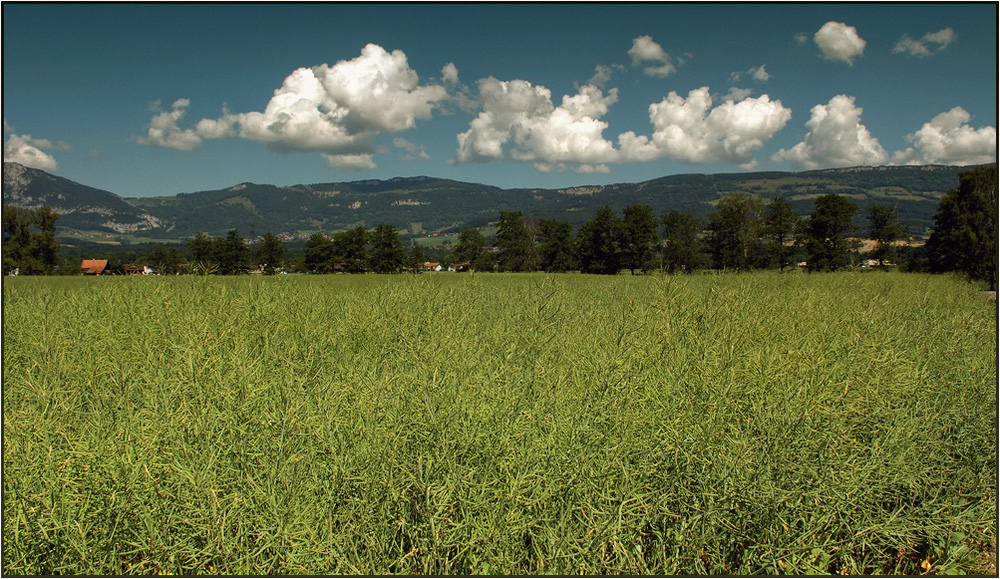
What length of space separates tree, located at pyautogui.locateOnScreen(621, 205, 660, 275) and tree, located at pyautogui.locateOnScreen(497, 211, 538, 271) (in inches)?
661

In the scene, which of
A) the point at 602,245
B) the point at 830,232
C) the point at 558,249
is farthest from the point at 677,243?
the point at 558,249

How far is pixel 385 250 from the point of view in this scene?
72.4 metres

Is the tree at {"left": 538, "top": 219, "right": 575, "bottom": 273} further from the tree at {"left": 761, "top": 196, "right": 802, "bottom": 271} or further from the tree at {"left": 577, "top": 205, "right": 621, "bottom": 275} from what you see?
the tree at {"left": 761, "top": 196, "right": 802, "bottom": 271}

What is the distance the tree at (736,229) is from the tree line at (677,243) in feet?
0.38

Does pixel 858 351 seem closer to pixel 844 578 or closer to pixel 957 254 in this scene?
pixel 844 578

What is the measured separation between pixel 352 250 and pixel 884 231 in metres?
67.8

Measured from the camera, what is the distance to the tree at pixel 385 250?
71.9 m

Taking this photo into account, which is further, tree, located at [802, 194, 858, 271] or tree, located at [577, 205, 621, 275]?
tree, located at [577, 205, 621, 275]

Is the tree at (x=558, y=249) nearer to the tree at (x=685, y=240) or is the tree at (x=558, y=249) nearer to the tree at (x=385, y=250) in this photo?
the tree at (x=685, y=240)

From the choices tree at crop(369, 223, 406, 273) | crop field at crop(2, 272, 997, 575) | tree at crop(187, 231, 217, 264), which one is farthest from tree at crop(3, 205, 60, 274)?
crop field at crop(2, 272, 997, 575)

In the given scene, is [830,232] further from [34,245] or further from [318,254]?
[34,245]

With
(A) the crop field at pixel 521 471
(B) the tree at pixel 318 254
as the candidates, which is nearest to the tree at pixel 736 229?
(B) the tree at pixel 318 254

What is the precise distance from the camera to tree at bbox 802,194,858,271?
50.4 m

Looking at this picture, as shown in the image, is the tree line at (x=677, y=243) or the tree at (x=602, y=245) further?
the tree at (x=602, y=245)
